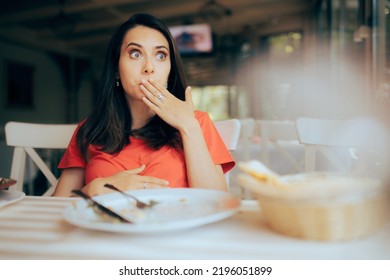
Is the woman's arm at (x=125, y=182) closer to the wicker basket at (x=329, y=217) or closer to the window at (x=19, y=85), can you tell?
the wicker basket at (x=329, y=217)

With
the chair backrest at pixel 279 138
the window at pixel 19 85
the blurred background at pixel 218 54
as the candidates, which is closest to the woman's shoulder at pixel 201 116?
the chair backrest at pixel 279 138

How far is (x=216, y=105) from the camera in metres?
6.55

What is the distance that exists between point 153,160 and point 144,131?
0.37ft

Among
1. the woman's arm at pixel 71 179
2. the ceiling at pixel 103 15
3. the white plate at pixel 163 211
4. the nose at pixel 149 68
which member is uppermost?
the ceiling at pixel 103 15

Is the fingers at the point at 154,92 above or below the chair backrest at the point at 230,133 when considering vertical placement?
above

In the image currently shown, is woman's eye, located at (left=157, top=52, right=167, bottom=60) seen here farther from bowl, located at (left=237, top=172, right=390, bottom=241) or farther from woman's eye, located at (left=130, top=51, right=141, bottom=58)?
bowl, located at (left=237, top=172, right=390, bottom=241)

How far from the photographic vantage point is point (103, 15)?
488 cm

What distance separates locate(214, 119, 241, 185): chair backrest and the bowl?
573 mm

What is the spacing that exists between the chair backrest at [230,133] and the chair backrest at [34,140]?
494 mm

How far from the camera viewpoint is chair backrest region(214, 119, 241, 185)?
104cm

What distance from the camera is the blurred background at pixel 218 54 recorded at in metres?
4.00

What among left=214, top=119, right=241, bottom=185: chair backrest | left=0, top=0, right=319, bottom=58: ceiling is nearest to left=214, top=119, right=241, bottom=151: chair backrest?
left=214, top=119, right=241, bottom=185: chair backrest

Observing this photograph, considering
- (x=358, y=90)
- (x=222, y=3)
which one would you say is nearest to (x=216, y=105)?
(x=222, y=3)

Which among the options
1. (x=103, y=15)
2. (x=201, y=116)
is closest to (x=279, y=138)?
(x=201, y=116)
